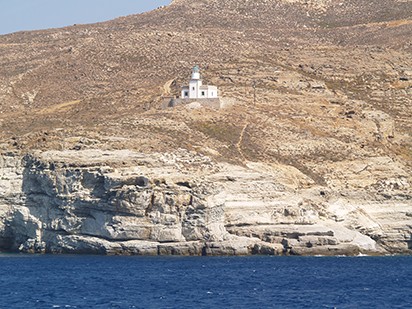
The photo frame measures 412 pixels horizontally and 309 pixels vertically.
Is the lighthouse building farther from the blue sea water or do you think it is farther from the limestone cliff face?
the blue sea water

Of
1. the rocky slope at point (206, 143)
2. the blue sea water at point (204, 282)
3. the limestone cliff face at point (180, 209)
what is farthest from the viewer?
the rocky slope at point (206, 143)

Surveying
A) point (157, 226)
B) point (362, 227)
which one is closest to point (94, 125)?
point (157, 226)

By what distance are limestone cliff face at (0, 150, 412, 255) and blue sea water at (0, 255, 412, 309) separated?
4.02 ft

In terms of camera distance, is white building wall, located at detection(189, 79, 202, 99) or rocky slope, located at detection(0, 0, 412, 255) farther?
white building wall, located at detection(189, 79, 202, 99)

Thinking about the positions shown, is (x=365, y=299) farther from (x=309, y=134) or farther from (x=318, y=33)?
(x=318, y=33)

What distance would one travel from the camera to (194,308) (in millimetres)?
54750

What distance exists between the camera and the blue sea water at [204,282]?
56969 millimetres

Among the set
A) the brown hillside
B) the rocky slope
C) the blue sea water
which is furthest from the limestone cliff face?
the brown hillside

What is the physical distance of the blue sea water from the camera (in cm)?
5697

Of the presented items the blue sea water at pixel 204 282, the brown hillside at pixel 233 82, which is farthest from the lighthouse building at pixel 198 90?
the blue sea water at pixel 204 282

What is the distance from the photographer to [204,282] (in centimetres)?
6419

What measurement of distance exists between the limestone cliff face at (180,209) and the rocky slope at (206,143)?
0.30 feet

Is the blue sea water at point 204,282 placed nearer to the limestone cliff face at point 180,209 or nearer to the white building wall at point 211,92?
the limestone cliff face at point 180,209

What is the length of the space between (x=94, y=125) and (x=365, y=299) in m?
33.3
